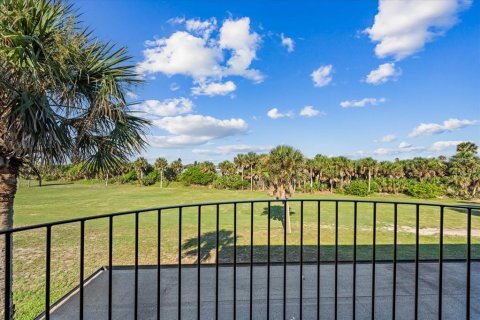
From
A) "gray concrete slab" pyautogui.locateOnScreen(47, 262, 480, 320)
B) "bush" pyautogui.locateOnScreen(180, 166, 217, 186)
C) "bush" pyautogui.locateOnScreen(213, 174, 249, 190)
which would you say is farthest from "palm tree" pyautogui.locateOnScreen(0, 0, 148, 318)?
"bush" pyautogui.locateOnScreen(180, 166, 217, 186)

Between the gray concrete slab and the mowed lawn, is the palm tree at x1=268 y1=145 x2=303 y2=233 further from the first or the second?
the gray concrete slab

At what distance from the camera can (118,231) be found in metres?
12.3

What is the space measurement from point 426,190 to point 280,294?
31044mm

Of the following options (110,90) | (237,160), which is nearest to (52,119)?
(110,90)

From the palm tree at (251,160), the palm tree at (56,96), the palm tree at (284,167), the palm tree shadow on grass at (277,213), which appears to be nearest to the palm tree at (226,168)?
the palm tree at (251,160)

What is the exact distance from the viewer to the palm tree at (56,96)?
312 cm

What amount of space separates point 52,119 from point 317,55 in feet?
37.4

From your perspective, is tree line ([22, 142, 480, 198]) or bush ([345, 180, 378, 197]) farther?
bush ([345, 180, 378, 197])

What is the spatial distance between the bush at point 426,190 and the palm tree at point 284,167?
2180cm

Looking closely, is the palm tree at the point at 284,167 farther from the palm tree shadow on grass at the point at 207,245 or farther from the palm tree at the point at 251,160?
the palm tree at the point at 251,160

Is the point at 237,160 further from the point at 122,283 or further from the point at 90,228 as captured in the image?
the point at 122,283

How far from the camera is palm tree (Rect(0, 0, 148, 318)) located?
123 inches

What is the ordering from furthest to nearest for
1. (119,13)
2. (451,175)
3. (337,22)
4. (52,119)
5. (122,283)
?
(451,175) → (337,22) → (119,13) → (122,283) → (52,119)

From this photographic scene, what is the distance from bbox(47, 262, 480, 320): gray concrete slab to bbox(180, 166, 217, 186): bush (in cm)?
3155
